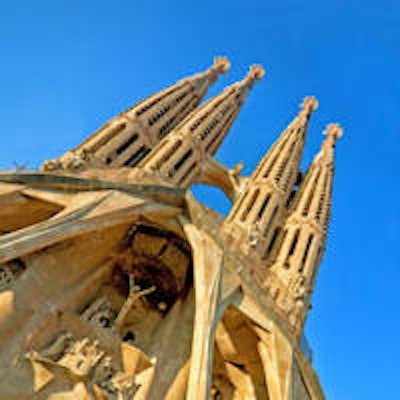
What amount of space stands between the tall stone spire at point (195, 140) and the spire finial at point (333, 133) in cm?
579

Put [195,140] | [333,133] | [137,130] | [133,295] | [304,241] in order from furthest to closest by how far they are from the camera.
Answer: [333,133] → [195,140] → [137,130] → [304,241] → [133,295]

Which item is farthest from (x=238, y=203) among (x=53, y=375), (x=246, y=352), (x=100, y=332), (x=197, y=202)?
(x=53, y=375)

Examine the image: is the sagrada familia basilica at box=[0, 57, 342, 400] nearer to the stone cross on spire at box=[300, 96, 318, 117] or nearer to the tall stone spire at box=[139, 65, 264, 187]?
the tall stone spire at box=[139, 65, 264, 187]

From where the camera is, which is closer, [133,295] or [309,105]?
[133,295]

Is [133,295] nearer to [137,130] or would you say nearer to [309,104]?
[137,130]

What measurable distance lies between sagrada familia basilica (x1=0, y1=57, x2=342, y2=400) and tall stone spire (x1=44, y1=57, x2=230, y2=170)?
0.13m

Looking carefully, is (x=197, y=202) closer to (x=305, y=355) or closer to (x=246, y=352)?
(x=246, y=352)

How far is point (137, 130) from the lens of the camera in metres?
20.9

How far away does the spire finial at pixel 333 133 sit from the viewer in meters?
30.6

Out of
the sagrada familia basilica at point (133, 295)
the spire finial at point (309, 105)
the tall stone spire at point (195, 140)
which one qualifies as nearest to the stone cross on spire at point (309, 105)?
the spire finial at point (309, 105)

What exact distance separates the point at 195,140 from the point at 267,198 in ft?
13.0

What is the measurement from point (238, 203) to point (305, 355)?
27.1 ft

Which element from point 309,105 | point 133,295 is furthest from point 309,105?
point 133,295

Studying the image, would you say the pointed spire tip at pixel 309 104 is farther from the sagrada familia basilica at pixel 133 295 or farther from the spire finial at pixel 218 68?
the sagrada familia basilica at pixel 133 295
